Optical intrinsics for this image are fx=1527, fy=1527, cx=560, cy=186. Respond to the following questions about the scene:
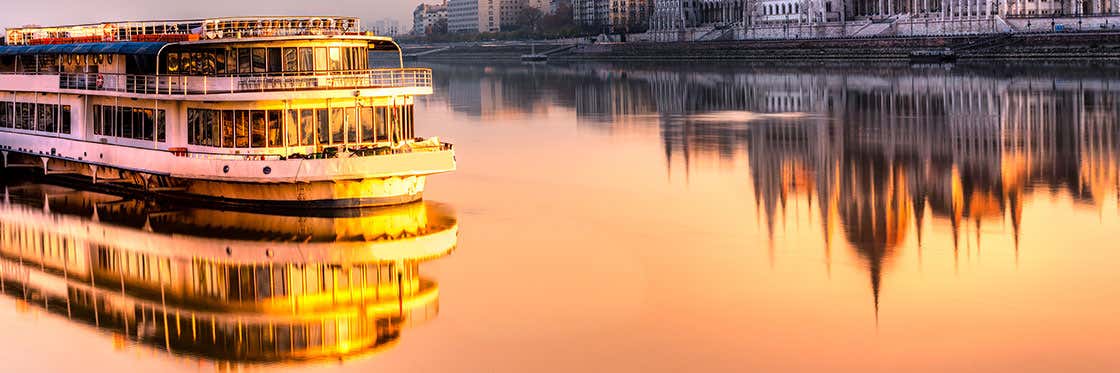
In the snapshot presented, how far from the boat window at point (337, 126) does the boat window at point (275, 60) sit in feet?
4.26

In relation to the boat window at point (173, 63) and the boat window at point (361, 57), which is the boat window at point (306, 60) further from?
the boat window at point (173, 63)

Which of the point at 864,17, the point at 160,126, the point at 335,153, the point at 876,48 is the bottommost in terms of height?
the point at 335,153

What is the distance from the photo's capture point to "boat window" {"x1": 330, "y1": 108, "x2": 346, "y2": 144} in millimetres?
27453

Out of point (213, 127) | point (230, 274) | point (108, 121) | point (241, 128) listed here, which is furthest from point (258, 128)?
point (230, 274)

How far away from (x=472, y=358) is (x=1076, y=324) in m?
6.76

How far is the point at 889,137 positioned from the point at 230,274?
2460cm

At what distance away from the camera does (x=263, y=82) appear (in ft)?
88.9

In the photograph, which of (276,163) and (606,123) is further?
(606,123)

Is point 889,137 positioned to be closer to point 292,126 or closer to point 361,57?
point 361,57

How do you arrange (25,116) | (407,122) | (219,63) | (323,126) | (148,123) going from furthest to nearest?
(25,116) → (148,123) → (407,122) → (219,63) → (323,126)

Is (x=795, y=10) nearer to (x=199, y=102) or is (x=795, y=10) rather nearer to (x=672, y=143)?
(x=672, y=143)

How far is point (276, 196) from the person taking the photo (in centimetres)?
2678

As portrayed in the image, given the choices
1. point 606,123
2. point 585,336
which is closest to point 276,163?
point 585,336

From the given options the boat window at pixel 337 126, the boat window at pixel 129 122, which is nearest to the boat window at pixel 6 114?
the boat window at pixel 129 122
